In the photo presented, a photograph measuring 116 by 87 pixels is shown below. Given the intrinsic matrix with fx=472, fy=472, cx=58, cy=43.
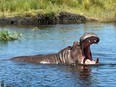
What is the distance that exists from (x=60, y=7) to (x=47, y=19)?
15.9ft

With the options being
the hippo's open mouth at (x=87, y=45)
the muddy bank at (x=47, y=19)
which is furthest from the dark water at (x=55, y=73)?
the muddy bank at (x=47, y=19)

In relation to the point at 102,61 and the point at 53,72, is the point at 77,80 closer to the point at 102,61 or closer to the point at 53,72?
the point at 53,72

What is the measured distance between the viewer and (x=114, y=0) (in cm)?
4903

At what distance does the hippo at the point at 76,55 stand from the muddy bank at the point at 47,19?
22.3 m

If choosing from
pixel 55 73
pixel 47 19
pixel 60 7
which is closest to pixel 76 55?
pixel 55 73

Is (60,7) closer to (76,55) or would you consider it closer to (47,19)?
(47,19)

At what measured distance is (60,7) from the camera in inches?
1705

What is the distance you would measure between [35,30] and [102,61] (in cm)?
1606

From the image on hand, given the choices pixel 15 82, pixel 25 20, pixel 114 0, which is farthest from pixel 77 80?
pixel 114 0

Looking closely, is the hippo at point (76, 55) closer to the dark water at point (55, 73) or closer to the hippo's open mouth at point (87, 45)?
the hippo's open mouth at point (87, 45)

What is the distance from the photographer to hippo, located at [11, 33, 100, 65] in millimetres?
14570

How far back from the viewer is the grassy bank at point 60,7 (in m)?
40.2

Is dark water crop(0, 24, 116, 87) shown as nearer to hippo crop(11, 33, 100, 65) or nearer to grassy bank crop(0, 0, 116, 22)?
hippo crop(11, 33, 100, 65)

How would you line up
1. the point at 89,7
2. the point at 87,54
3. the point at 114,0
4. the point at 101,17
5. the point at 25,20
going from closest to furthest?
the point at 87,54 < the point at 25,20 < the point at 101,17 < the point at 89,7 < the point at 114,0
